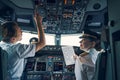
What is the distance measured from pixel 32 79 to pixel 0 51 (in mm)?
2328

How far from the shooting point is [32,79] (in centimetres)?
354

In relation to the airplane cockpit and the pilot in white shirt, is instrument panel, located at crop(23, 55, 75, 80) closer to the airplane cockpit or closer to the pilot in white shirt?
the airplane cockpit

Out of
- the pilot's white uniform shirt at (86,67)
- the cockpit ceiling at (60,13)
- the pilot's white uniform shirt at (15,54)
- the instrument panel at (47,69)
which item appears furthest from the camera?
the instrument panel at (47,69)

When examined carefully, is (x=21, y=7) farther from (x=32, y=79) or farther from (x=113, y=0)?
(x=113, y=0)

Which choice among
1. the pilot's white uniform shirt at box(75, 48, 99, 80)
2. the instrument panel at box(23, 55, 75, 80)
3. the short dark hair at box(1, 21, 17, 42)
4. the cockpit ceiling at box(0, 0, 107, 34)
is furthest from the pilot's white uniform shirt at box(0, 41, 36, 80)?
the instrument panel at box(23, 55, 75, 80)

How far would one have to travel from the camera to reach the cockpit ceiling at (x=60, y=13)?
10.9 ft

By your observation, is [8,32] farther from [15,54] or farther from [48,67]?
[48,67]

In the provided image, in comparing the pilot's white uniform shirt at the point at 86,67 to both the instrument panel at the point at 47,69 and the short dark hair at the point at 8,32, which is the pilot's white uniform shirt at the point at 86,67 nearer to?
the short dark hair at the point at 8,32

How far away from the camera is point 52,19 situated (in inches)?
144

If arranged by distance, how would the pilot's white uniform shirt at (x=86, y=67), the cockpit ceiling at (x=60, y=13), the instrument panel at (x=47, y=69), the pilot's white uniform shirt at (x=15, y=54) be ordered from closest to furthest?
the pilot's white uniform shirt at (x=15, y=54) → the pilot's white uniform shirt at (x=86, y=67) → the cockpit ceiling at (x=60, y=13) → the instrument panel at (x=47, y=69)

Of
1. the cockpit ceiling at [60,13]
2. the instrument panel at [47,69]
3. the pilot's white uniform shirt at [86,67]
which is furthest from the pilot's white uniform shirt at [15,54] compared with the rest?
the instrument panel at [47,69]

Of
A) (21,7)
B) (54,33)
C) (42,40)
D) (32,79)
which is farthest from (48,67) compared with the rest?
(42,40)

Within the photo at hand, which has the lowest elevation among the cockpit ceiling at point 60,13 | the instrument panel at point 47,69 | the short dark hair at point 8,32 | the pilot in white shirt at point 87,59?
the instrument panel at point 47,69

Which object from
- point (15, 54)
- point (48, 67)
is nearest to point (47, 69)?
point (48, 67)
